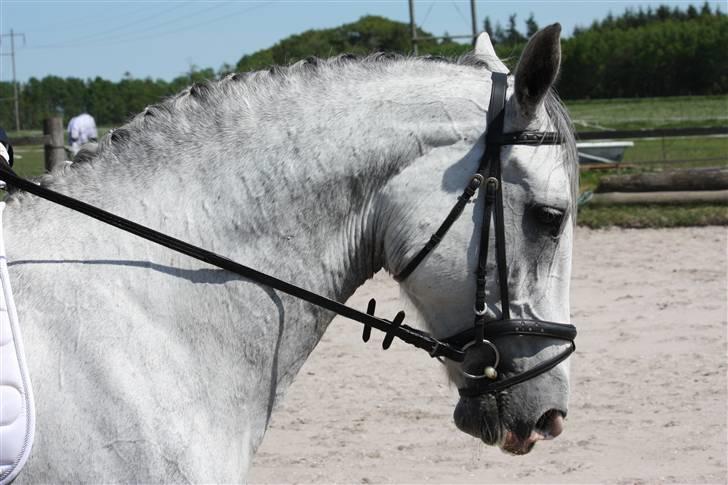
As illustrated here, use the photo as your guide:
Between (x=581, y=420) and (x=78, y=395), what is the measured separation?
4404mm

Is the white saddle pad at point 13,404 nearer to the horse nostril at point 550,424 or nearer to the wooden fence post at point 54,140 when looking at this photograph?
the horse nostril at point 550,424

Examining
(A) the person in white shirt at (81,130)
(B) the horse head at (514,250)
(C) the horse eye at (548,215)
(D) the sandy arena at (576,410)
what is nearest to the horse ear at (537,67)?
(B) the horse head at (514,250)

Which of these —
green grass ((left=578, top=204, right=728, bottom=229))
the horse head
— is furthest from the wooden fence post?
the horse head

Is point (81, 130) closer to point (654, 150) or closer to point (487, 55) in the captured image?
point (487, 55)

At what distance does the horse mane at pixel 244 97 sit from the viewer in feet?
7.74

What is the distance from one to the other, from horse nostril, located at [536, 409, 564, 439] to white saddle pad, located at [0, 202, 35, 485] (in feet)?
4.31

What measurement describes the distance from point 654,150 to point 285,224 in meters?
25.3

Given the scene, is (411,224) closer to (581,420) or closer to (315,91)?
(315,91)

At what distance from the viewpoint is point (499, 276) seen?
91.7 inches

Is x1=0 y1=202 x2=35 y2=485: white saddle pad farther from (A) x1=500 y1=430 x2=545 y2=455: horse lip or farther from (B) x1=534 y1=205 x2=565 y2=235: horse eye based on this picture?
(B) x1=534 y1=205 x2=565 y2=235: horse eye

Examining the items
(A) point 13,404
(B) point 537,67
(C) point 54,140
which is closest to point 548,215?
(B) point 537,67

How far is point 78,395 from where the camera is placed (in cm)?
202

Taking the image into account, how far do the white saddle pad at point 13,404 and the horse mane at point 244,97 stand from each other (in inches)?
19.8

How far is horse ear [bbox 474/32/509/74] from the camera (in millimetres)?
2570
